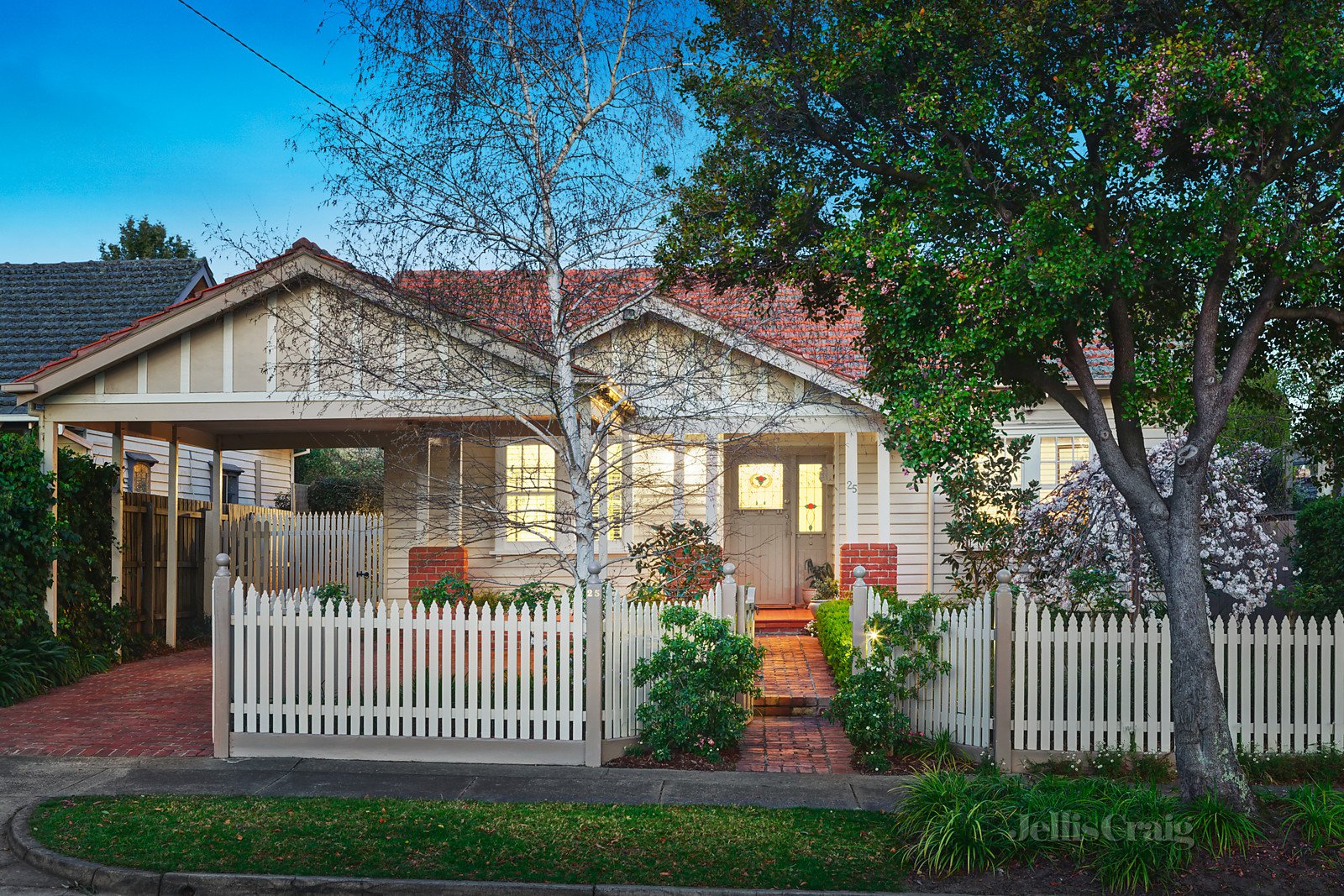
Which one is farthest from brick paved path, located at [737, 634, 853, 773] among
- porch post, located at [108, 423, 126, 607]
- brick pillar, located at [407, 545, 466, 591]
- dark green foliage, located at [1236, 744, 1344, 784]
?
porch post, located at [108, 423, 126, 607]

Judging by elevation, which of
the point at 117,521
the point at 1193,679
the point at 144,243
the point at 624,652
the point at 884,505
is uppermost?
the point at 144,243

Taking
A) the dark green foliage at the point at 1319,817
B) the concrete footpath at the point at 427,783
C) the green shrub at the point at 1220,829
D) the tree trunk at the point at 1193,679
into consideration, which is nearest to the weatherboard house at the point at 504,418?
the concrete footpath at the point at 427,783

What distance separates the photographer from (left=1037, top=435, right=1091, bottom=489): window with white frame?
1619 centimetres

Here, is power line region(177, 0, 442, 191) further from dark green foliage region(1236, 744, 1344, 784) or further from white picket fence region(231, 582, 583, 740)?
dark green foliage region(1236, 744, 1344, 784)

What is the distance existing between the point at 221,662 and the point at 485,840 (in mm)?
3475

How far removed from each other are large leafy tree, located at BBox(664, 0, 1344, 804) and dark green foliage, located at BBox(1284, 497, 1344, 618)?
5317mm

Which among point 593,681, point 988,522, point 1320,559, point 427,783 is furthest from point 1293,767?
point 427,783

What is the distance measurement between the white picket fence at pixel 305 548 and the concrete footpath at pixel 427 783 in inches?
350

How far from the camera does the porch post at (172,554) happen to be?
50.8 ft

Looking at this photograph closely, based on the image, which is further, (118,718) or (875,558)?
(875,558)

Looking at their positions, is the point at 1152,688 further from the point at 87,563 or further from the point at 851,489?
the point at 87,563

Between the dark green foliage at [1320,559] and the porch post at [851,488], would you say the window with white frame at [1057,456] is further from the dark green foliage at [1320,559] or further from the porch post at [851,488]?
the porch post at [851,488]

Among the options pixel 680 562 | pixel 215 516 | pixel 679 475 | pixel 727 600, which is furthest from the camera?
pixel 215 516

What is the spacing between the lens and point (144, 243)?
116ft
